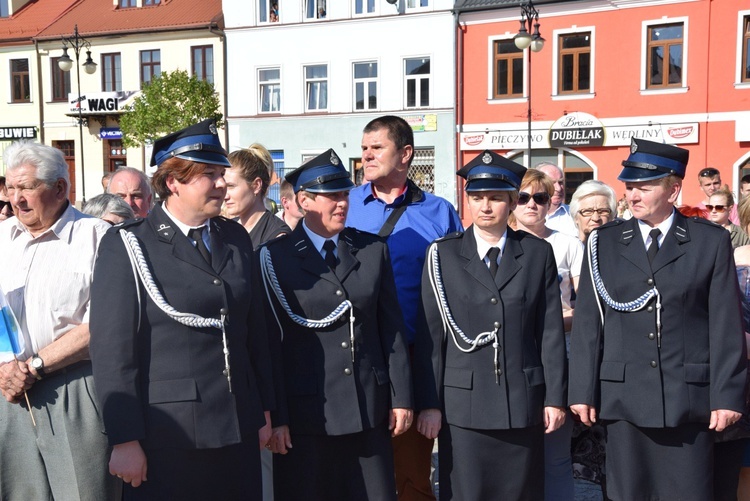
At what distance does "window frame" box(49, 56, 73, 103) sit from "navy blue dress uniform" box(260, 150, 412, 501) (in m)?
32.5

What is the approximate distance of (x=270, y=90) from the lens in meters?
28.4

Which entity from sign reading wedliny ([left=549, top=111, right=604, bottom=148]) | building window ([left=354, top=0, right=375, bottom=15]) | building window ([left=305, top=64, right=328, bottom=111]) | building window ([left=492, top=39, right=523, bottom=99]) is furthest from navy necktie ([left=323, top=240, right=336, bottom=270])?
building window ([left=305, top=64, right=328, bottom=111])

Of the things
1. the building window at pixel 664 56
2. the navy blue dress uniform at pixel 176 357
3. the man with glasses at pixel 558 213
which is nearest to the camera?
the navy blue dress uniform at pixel 176 357

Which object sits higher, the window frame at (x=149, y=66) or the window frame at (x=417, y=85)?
the window frame at (x=149, y=66)

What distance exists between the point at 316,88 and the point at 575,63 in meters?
9.32

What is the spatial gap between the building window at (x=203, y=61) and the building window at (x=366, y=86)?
659cm

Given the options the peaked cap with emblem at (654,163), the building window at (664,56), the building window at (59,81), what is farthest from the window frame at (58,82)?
the peaked cap with emblem at (654,163)

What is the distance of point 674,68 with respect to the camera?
2294 cm

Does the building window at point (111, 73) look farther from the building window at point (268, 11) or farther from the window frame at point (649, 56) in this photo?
the window frame at point (649, 56)

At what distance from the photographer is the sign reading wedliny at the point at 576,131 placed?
2373 cm

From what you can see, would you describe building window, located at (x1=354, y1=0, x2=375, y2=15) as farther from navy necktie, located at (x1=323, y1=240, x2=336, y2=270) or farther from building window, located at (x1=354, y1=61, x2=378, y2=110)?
navy necktie, located at (x1=323, y1=240, x2=336, y2=270)

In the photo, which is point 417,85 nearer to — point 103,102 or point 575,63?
point 575,63

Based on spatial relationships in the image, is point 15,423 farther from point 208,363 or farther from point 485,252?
point 485,252

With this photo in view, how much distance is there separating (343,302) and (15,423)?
1.69m
